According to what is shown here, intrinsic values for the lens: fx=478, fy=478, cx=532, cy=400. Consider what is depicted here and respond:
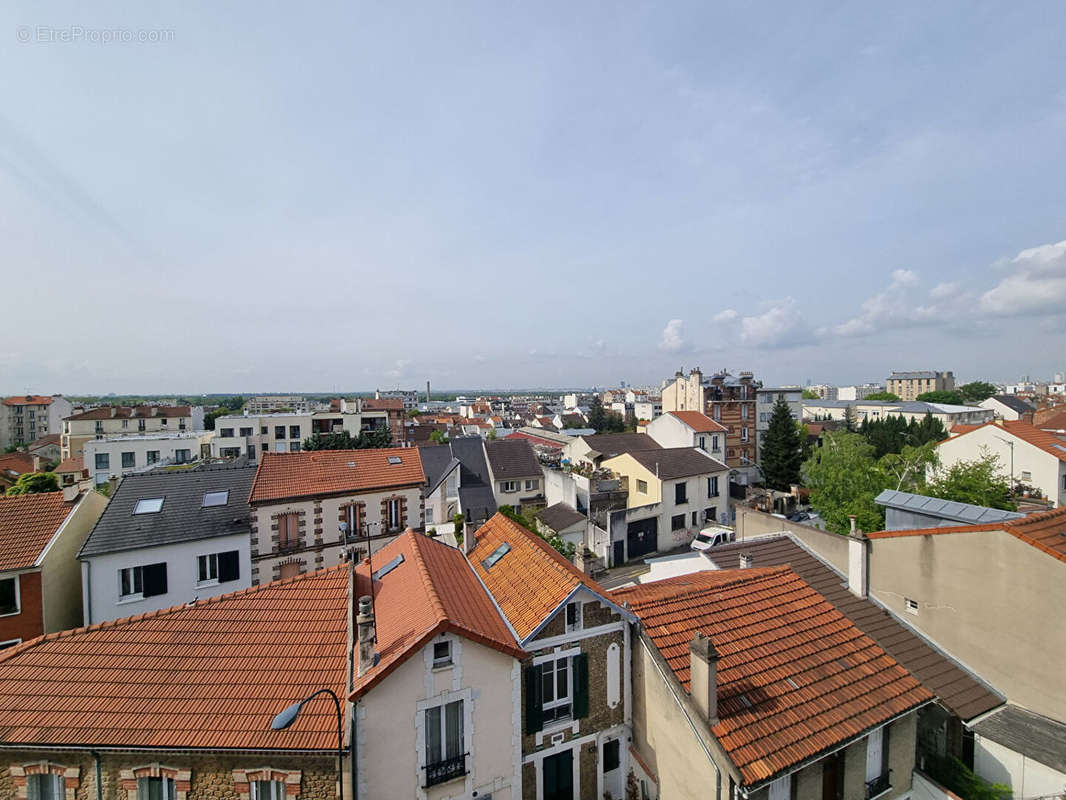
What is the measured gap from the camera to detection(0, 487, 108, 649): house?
16875 millimetres

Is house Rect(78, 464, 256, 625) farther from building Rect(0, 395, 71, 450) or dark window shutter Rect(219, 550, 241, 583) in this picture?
building Rect(0, 395, 71, 450)

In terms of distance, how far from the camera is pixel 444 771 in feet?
34.3

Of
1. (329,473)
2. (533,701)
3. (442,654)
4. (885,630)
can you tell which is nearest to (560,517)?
(329,473)

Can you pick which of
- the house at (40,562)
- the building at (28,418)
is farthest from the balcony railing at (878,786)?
the building at (28,418)

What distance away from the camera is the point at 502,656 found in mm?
11102

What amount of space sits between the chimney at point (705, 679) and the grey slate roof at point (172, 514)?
2111 centimetres

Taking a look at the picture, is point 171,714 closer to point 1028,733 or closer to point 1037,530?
point 1028,733

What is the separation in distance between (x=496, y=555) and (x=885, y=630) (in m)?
12.6

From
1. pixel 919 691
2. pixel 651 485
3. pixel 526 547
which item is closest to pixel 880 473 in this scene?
pixel 651 485

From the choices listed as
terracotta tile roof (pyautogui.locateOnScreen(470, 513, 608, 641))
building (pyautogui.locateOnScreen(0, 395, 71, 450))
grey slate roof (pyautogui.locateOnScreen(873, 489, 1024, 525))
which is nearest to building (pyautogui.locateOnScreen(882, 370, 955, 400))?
grey slate roof (pyautogui.locateOnScreen(873, 489, 1024, 525))

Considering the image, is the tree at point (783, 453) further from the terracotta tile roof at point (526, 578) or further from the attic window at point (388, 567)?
the attic window at point (388, 567)

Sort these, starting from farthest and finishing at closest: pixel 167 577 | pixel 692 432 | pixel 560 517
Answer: pixel 692 432
pixel 560 517
pixel 167 577

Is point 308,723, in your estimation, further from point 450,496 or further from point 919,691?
point 450,496

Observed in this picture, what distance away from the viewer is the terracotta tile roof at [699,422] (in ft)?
160
